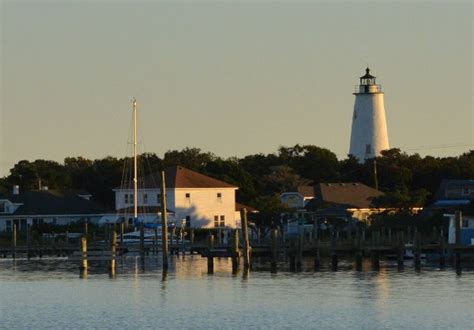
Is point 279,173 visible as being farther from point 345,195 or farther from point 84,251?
point 84,251

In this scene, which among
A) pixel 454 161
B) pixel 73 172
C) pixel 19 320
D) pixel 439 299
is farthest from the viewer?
pixel 73 172

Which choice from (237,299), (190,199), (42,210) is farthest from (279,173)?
(237,299)

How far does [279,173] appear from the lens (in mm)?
141000

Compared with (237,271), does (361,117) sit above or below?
above

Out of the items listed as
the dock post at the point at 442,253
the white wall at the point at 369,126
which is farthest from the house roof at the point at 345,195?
the dock post at the point at 442,253

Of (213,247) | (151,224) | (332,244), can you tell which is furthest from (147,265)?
(151,224)

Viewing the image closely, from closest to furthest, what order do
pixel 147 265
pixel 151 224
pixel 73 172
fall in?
1. pixel 147 265
2. pixel 151 224
3. pixel 73 172

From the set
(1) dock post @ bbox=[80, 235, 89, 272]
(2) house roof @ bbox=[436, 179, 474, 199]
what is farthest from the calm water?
(2) house roof @ bbox=[436, 179, 474, 199]

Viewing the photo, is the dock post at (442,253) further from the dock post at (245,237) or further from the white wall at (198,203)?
the white wall at (198,203)

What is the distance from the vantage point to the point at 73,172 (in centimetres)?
15488

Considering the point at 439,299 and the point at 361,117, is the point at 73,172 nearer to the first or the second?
the point at 361,117

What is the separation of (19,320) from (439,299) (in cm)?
1810

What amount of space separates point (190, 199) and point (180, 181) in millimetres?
1665

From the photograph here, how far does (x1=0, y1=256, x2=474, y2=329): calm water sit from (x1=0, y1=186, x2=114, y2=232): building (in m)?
34.0
